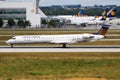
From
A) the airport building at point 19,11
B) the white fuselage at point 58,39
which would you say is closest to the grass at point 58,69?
the white fuselage at point 58,39

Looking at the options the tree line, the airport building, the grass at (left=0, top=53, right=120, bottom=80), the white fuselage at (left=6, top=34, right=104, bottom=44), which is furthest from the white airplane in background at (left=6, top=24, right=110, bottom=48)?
the airport building

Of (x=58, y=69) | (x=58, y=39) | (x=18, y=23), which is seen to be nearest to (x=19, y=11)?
(x=18, y=23)

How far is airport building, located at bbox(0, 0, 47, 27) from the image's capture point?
595 ft

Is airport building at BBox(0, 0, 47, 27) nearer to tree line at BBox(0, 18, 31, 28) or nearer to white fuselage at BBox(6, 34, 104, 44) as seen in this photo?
tree line at BBox(0, 18, 31, 28)

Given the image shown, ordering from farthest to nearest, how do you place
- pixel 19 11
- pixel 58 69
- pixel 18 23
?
pixel 19 11 < pixel 18 23 < pixel 58 69

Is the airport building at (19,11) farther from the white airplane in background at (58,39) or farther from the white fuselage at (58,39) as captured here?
the white fuselage at (58,39)

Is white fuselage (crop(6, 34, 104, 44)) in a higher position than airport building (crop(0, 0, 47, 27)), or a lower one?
higher

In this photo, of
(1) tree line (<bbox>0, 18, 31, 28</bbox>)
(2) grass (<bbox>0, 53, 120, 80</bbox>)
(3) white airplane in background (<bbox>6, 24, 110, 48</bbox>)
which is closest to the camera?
(2) grass (<bbox>0, 53, 120, 80</bbox>)

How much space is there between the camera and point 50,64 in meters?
45.4

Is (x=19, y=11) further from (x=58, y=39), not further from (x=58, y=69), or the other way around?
(x=58, y=69)

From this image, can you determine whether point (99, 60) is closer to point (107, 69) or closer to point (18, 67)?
point (107, 69)

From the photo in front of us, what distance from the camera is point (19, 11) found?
600ft

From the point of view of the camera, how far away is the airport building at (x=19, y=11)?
595 ft

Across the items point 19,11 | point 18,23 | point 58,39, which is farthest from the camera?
point 19,11
